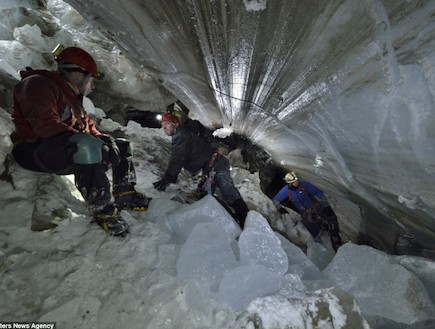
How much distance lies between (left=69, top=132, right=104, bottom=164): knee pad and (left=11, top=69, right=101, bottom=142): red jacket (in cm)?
18

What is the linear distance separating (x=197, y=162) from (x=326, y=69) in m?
2.89

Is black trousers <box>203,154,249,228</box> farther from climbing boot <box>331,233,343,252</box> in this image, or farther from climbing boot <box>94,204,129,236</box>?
climbing boot <box>331,233,343,252</box>

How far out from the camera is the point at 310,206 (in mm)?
7383

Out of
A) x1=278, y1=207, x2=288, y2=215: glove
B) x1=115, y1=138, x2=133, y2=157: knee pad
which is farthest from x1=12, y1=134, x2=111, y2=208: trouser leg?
x1=278, y1=207, x2=288, y2=215: glove

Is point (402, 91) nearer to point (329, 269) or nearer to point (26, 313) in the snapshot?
point (329, 269)

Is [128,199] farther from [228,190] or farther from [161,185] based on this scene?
[228,190]

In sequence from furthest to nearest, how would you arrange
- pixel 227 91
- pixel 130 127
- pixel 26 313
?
pixel 130 127
pixel 227 91
pixel 26 313

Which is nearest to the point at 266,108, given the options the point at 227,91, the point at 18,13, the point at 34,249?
the point at 227,91

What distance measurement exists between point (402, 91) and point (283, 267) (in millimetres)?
1795

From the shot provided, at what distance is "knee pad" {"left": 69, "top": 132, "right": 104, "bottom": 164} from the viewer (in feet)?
8.54

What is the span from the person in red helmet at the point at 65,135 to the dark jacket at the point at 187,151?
1.75 m

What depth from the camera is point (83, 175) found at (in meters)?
2.74

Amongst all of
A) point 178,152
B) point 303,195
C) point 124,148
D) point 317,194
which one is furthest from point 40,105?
point 317,194

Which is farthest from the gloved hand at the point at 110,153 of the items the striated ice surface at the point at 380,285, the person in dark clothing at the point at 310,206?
the person in dark clothing at the point at 310,206
